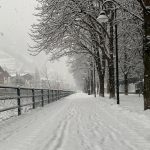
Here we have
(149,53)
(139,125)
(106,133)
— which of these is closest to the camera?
(106,133)

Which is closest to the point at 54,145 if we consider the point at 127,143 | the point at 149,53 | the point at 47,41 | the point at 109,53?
the point at 127,143

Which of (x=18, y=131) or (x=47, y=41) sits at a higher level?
(x=47, y=41)

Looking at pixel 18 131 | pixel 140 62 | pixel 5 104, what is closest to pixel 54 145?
pixel 18 131

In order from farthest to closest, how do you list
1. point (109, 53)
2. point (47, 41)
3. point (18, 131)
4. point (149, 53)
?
point (109, 53) < point (47, 41) < point (149, 53) < point (18, 131)

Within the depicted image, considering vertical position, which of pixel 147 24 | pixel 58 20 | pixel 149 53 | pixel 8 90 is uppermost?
pixel 58 20

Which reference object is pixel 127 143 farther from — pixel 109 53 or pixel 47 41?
pixel 109 53

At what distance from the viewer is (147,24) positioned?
12750 millimetres

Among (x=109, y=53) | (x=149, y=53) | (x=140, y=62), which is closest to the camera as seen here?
(x=149, y=53)

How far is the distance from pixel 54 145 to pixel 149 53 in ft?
25.2

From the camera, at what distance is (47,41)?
75.7 ft

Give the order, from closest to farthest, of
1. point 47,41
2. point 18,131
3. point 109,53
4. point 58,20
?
point 18,131 → point 58,20 → point 47,41 → point 109,53

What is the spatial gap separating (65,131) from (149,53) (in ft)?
19.9

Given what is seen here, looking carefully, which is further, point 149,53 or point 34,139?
point 149,53

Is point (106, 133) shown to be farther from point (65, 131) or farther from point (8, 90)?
point (8, 90)
